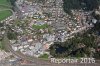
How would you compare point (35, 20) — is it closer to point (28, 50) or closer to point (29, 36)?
point (29, 36)

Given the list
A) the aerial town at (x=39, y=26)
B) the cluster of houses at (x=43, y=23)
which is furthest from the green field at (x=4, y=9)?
the cluster of houses at (x=43, y=23)

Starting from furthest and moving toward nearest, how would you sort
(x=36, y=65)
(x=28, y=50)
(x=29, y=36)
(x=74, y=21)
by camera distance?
(x=74, y=21) < (x=29, y=36) < (x=28, y=50) < (x=36, y=65)

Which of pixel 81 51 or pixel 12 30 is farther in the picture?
pixel 12 30

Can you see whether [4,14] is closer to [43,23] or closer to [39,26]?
[43,23]

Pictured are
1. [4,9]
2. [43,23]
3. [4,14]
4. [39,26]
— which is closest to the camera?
[39,26]

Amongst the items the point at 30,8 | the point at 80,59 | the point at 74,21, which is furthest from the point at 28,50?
the point at 30,8

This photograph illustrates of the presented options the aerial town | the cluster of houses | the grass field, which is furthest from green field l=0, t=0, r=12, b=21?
the cluster of houses

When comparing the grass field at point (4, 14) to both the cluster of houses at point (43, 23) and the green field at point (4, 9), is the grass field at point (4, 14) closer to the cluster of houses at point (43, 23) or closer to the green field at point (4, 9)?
the green field at point (4, 9)

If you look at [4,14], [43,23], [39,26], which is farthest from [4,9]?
[39,26]

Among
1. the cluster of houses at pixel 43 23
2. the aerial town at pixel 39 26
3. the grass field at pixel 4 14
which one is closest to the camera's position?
the aerial town at pixel 39 26
